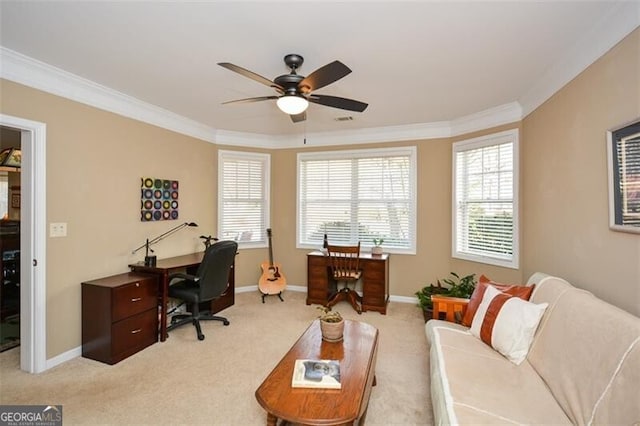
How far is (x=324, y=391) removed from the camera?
5.35ft

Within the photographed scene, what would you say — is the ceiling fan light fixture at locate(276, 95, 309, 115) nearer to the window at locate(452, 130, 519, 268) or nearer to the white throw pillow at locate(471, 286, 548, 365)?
the white throw pillow at locate(471, 286, 548, 365)

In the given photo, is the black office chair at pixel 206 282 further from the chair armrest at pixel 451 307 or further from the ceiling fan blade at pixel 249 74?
the chair armrest at pixel 451 307

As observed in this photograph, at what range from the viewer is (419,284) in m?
4.41

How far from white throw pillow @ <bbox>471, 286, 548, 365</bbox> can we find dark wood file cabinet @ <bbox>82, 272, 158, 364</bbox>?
120 inches

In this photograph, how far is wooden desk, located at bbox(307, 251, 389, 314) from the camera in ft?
13.1

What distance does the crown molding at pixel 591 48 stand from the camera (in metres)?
1.78

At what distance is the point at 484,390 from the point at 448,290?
259 centimetres

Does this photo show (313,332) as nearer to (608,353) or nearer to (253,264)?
(608,353)

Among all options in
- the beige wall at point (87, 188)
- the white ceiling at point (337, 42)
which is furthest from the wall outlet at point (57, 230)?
the white ceiling at point (337, 42)

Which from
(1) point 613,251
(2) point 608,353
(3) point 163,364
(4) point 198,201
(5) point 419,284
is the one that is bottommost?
(3) point 163,364

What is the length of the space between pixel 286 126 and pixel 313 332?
3.12 metres

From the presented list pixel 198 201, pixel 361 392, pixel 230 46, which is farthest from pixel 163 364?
pixel 230 46

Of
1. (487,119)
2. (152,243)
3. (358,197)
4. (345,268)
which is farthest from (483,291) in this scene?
(152,243)

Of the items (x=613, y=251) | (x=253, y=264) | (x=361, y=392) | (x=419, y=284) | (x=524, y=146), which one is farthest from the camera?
(x=253, y=264)
